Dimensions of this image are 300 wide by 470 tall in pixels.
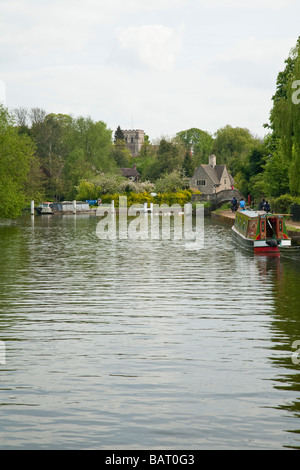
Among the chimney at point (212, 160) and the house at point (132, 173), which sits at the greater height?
the chimney at point (212, 160)

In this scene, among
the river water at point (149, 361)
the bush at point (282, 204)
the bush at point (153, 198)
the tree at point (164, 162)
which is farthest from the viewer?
the tree at point (164, 162)

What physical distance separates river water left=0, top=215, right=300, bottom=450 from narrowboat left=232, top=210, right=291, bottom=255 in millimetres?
8768

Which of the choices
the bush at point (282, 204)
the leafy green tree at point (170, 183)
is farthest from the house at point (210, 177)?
the bush at point (282, 204)

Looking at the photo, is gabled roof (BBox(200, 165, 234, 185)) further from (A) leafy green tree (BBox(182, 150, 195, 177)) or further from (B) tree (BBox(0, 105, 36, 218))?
(B) tree (BBox(0, 105, 36, 218))

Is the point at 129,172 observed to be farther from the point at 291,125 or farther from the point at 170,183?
the point at 291,125

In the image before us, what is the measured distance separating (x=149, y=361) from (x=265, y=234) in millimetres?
23258

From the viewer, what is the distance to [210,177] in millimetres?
125812

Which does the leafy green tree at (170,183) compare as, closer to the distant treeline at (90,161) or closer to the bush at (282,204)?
the distant treeline at (90,161)

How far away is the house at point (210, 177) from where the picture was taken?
415 feet

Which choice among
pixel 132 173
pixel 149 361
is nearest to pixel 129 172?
pixel 132 173

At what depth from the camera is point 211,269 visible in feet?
84.6

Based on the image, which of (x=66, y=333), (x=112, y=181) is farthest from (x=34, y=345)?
(x=112, y=181)

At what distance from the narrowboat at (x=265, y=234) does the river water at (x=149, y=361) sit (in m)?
8.77

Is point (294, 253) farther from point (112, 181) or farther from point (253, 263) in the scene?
point (112, 181)
